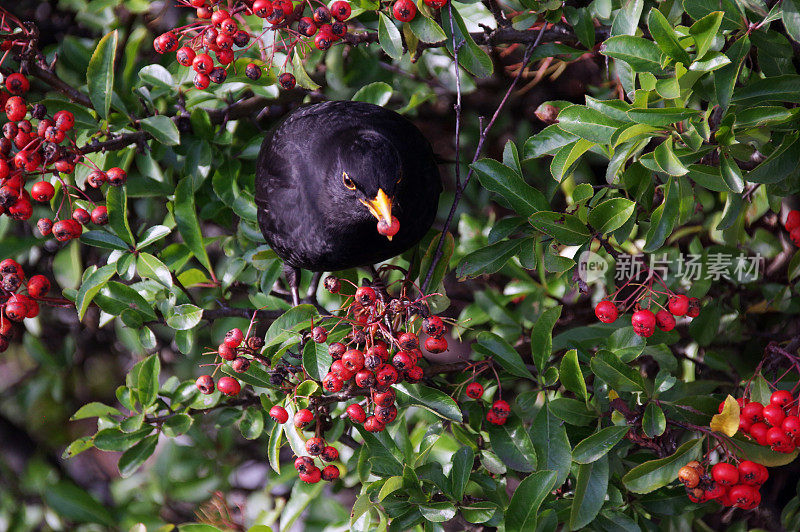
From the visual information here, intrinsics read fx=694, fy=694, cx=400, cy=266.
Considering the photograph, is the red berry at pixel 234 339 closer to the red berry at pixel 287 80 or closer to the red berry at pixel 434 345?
the red berry at pixel 434 345

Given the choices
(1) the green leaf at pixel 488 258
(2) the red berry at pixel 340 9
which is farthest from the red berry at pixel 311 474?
(2) the red berry at pixel 340 9

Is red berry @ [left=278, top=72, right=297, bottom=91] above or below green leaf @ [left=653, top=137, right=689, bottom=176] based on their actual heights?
above

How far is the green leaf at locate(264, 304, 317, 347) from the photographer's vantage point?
4.31ft

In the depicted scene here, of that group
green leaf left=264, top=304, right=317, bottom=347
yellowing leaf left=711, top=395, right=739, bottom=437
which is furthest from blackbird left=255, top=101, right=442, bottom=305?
yellowing leaf left=711, top=395, right=739, bottom=437

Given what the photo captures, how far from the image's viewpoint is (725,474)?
126 centimetres

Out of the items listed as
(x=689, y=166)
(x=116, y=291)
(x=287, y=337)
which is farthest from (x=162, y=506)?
(x=689, y=166)

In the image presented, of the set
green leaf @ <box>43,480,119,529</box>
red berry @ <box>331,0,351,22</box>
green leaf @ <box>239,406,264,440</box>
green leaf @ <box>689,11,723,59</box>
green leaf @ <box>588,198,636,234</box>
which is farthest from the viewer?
green leaf @ <box>43,480,119,529</box>

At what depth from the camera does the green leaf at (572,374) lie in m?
1.32

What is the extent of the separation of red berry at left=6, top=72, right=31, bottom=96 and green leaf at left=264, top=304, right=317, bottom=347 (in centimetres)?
73

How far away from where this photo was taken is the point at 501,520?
135cm

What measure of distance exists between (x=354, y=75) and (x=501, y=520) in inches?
45.1

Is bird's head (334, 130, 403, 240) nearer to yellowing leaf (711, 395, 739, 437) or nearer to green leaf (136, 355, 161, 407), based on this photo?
green leaf (136, 355, 161, 407)

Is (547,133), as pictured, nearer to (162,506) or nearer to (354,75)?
(354,75)

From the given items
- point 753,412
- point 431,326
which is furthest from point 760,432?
point 431,326
